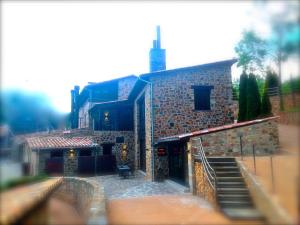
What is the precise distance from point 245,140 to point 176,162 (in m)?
4.61

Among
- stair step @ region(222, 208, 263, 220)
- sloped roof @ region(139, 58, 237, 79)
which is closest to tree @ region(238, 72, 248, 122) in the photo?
sloped roof @ region(139, 58, 237, 79)

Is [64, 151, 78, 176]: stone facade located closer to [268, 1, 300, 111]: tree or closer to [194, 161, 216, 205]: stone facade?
[194, 161, 216, 205]: stone facade

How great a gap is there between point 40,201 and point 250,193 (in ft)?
19.7

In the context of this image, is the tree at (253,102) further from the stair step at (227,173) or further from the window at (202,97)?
the stair step at (227,173)

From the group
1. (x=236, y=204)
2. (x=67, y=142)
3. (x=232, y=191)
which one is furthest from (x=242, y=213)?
(x=67, y=142)

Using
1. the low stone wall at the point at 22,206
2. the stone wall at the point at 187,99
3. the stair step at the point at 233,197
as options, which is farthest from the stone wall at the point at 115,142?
the low stone wall at the point at 22,206

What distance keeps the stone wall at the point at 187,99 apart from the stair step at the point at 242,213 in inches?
334

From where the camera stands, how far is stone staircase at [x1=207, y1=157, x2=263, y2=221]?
6.13 metres

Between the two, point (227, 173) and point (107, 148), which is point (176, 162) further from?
point (107, 148)

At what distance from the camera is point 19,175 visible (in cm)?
239

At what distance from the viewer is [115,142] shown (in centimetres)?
2048

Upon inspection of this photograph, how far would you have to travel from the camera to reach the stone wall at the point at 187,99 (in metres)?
15.1

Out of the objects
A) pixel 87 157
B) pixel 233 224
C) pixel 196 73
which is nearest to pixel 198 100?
pixel 196 73

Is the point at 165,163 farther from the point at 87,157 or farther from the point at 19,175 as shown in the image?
the point at 19,175
